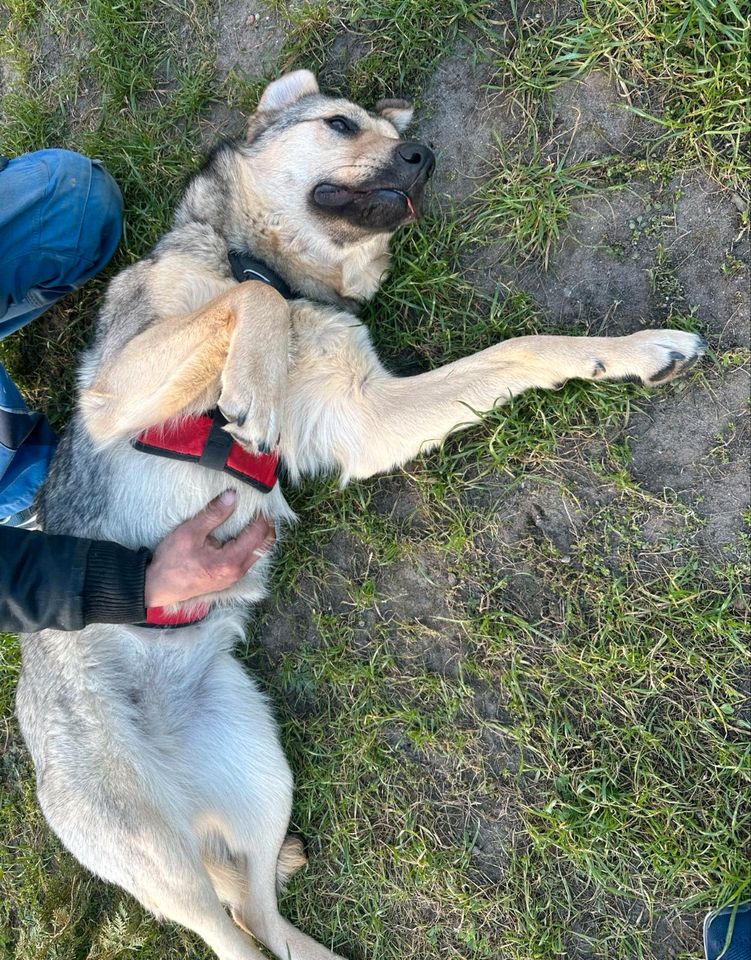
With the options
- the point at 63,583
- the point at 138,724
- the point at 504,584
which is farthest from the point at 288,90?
the point at 138,724

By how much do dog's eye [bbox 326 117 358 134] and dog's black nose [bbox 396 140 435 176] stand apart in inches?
17.7

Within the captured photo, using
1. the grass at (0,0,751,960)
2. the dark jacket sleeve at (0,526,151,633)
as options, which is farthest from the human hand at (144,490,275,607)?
the grass at (0,0,751,960)

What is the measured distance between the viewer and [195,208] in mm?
3908

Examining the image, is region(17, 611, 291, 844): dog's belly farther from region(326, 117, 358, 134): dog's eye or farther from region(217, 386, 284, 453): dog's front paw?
region(326, 117, 358, 134): dog's eye

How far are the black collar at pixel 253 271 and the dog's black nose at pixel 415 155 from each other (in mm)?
938

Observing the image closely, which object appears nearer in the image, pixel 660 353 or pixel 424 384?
pixel 660 353

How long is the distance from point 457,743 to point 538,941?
3.87ft

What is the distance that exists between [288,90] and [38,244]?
1816 mm

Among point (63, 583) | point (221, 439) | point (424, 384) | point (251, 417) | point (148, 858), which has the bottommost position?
point (148, 858)

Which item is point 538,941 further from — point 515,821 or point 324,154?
point 324,154

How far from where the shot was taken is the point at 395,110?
12.9ft

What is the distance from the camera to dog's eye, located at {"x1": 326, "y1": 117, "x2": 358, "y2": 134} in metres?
3.75

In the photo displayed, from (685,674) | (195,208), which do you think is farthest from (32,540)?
(685,674)

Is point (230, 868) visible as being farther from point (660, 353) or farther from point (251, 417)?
point (660, 353)
